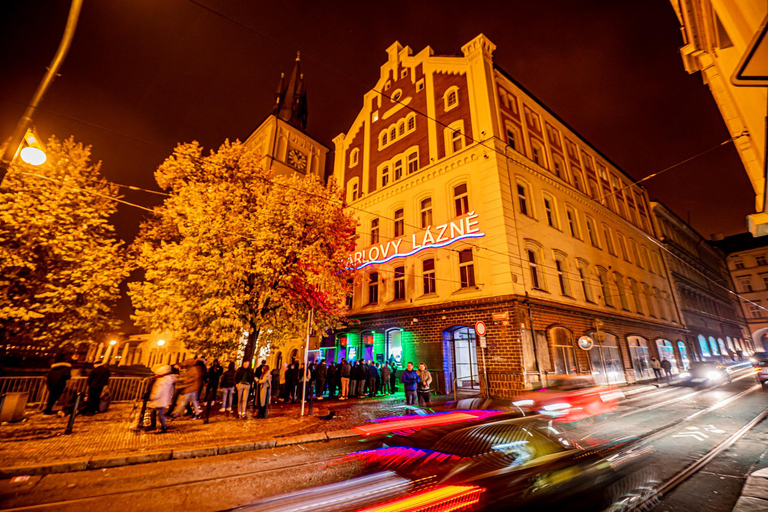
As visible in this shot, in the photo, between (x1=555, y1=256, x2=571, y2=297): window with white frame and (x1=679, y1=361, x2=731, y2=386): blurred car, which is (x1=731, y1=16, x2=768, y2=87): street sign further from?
(x1=679, y1=361, x2=731, y2=386): blurred car

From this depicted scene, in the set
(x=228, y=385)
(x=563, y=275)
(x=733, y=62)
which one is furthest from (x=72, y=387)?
(x=563, y=275)

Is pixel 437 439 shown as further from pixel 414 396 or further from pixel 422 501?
pixel 414 396

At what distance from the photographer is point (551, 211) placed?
19.6 m

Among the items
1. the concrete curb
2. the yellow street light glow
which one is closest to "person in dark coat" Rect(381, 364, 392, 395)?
the concrete curb

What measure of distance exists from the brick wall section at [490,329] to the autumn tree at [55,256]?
13.8m

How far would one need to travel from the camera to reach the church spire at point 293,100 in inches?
1533

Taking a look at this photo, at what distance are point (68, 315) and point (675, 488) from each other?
22001mm

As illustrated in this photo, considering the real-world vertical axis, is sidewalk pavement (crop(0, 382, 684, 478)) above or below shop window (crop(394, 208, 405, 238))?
below

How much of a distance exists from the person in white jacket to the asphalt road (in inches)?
103

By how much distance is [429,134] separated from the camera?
20.5 m

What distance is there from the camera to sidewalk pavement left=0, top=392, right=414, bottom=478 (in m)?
5.90

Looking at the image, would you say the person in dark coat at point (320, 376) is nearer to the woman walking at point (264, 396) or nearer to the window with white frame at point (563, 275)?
the woman walking at point (264, 396)

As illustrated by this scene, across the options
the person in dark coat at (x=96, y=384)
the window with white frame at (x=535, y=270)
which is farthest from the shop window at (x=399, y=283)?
the person in dark coat at (x=96, y=384)

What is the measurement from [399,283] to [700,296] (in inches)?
1661
